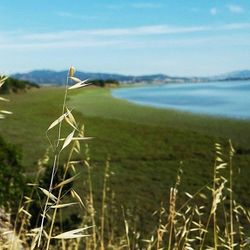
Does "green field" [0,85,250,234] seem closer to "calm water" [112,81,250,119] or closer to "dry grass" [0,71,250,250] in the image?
"calm water" [112,81,250,119]

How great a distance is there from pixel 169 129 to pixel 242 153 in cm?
1042

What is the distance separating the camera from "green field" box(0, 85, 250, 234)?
17.2m

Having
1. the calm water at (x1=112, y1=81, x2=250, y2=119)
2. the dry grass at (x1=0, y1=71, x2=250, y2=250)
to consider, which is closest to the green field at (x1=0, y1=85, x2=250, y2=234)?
the calm water at (x1=112, y1=81, x2=250, y2=119)

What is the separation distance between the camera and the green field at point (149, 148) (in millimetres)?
17188

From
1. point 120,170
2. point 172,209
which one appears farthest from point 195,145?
point 172,209

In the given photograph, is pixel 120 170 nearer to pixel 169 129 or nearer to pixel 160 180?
pixel 160 180

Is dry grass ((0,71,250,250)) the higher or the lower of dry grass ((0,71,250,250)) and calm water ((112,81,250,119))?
the higher

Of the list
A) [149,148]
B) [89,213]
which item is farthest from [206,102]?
[89,213]

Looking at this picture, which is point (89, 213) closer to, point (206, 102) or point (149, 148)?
point (149, 148)

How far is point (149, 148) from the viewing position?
84.5 feet

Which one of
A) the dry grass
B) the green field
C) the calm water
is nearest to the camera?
the dry grass

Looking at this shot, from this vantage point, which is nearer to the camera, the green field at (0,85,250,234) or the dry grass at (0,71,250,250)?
the dry grass at (0,71,250,250)

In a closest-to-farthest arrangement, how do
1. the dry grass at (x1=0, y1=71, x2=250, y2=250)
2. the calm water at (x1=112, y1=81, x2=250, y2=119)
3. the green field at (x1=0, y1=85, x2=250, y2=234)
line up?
the dry grass at (x1=0, y1=71, x2=250, y2=250) → the green field at (x1=0, y1=85, x2=250, y2=234) → the calm water at (x1=112, y1=81, x2=250, y2=119)

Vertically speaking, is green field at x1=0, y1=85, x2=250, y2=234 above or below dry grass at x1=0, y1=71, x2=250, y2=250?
below
